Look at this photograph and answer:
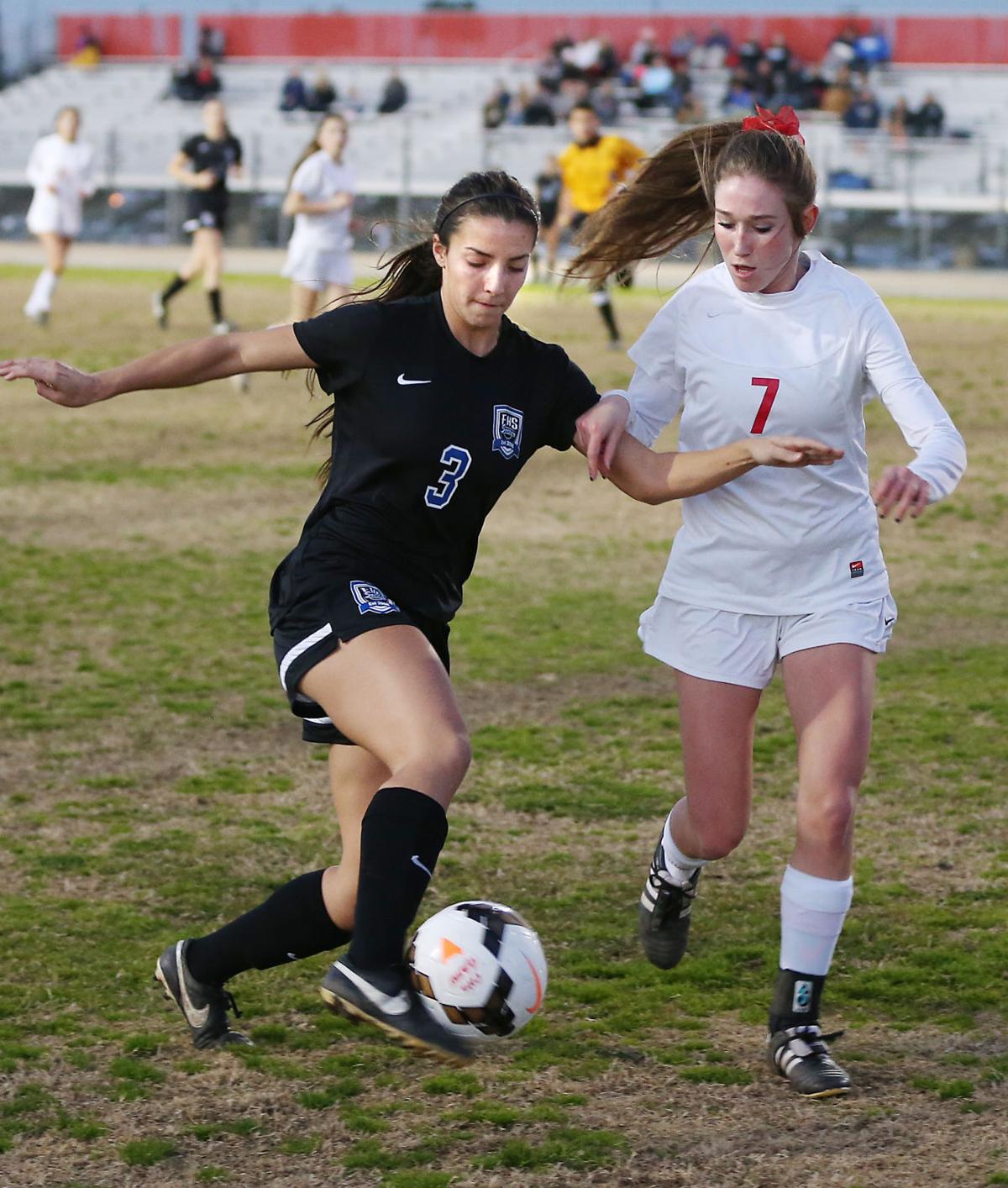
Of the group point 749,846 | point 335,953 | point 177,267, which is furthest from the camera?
point 177,267

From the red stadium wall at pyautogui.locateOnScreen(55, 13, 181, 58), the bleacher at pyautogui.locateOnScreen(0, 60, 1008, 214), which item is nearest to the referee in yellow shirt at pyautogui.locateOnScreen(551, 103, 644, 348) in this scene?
the bleacher at pyautogui.locateOnScreen(0, 60, 1008, 214)

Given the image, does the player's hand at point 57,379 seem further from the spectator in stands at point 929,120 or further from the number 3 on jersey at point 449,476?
the spectator in stands at point 929,120

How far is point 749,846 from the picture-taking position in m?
5.59

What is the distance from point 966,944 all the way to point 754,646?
123 centimetres

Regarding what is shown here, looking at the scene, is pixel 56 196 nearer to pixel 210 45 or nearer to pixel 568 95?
pixel 568 95

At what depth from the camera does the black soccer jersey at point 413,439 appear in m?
3.89

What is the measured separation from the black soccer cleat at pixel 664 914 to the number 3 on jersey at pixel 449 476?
1.22 m

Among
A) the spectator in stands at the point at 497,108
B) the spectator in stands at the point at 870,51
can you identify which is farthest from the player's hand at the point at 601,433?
the spectator in stands at the point at 870,51

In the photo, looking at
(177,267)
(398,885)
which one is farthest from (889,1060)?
(177,267)

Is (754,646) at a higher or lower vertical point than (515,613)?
higher

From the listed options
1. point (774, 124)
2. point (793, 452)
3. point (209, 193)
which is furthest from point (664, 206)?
point (209, 193)

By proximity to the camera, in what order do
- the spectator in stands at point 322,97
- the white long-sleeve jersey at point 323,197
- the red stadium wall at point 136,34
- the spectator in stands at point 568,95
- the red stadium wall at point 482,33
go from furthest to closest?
the red stadium wall at point 136,34, the red stadium wall at point 482,33, the spectator in stands at point 322,97, the spectator in stands at point 568,95, the white long-sleeve jersey at point 323,197

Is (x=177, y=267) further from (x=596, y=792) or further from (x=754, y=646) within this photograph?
(x=754, y=646)

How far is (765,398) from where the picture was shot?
412 centimetres
